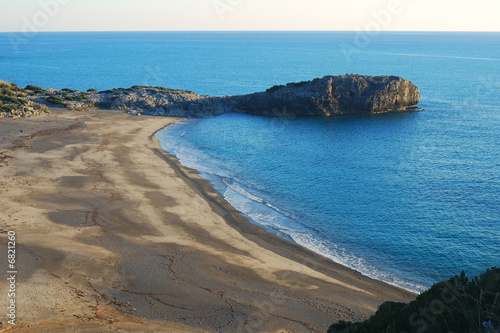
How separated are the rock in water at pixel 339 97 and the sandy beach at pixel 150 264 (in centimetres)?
4216

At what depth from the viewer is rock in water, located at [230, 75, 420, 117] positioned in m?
78.5

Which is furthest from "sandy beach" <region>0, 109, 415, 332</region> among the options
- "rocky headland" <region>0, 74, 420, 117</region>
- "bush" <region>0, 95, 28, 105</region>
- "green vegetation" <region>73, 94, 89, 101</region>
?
"rocky headland" <region>0, 74, 420, 117</region>

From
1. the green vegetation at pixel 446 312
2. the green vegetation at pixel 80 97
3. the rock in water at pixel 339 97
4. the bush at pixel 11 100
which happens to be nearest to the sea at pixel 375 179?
the rock in water at pixel 339 97

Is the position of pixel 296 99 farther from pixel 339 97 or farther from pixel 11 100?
pixel 11 100

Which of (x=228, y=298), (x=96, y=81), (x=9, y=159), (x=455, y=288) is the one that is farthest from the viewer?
(x=96, y=81)

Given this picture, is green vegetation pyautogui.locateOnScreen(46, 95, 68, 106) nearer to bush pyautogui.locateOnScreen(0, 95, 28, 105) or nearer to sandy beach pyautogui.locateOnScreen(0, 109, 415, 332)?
bush pyautogui.locateOnScreen(0, 95, 28, 105)

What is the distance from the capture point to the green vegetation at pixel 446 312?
11719mm

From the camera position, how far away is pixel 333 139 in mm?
60656

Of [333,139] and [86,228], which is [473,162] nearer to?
[333,139]

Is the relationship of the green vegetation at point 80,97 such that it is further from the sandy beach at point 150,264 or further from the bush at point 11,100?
the sandy beach at point 150,264

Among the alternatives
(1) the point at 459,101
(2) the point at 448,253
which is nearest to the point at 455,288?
(2) the point at 448,253

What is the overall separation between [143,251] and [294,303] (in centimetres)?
990

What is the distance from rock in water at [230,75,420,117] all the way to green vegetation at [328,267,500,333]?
65.6 metres

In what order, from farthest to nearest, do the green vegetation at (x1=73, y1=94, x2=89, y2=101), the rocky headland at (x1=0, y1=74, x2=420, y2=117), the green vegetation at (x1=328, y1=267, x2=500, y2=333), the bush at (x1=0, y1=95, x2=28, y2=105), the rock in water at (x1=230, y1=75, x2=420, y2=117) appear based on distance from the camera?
the rock in water at (x1=230, y1=75, x2=420, y2=117) → the rocky headland at (x1=0, y1=74, x2=420, y2=117) → the green vegetation at (x1=73, y1=94, x2=89, y2=101) → the bush at (x1=0, y1=95, x2=28, y2=105) → the green vegetation at (x1=328, y1=267, x2=500, y2=333)
